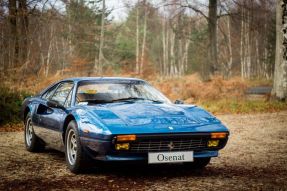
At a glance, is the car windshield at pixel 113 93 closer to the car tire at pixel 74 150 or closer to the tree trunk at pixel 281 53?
the car tire at pixel 74 150

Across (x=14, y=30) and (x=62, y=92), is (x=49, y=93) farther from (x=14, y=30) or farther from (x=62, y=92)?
(x=14, y=30)

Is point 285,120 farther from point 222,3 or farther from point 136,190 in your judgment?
point 222,3

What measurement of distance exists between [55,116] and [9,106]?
667 cm

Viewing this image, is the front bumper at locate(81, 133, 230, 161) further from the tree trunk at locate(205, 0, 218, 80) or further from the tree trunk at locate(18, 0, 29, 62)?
the tree trunk at locate(205, 0, 218, 80)

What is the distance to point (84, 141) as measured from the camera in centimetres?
532

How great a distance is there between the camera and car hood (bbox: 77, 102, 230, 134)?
16.7ft

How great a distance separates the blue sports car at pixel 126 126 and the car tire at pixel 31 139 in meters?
0.79

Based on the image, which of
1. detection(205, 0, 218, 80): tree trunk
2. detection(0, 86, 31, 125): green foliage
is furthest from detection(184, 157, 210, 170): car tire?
detection(205, 0, 218, 80): tree trunk

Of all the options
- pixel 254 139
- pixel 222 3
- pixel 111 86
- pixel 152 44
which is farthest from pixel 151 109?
pixel 152 44

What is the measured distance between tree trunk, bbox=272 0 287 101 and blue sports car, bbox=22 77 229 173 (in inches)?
457

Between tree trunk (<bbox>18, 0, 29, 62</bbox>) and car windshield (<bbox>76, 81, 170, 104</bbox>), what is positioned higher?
tree trunk (<bbox>18, 0, 29, 62</bbox>)

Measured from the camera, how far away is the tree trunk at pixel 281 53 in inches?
667

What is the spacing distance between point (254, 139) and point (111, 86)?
14.3 ft

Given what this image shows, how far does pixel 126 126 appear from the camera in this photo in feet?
16.6
